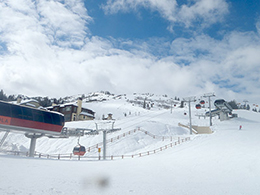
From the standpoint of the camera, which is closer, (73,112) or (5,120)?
(5,120)

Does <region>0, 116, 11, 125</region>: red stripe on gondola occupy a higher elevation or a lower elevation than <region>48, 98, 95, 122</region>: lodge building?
lower

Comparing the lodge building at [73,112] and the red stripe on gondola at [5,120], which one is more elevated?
the lodge building at [73,112]

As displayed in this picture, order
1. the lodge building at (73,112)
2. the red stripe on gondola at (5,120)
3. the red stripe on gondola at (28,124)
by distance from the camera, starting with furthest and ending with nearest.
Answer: the lodge building at (73,112), the red stripe on gondola at (28,124), the red stripe on gondola at (5,120)

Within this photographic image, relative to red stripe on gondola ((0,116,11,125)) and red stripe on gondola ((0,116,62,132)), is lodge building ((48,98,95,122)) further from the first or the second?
red stripe on gondola ((0,116,11,125))

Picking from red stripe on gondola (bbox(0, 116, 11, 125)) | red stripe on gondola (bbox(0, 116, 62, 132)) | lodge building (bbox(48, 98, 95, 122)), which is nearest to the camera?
red stripe on gondola (bbox(0, 116, 11, 125))

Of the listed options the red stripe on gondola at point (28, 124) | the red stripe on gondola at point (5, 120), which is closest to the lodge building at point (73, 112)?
the red stripe on gondola at point (28, 124)

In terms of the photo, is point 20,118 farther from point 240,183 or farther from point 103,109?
point 103,109

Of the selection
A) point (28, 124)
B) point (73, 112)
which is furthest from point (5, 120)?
point (73, 112)

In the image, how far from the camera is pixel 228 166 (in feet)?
54.0

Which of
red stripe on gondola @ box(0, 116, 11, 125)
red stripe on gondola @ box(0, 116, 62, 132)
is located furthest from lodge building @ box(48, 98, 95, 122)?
red stripe on gondola @ box(0, 116, 11, 125)

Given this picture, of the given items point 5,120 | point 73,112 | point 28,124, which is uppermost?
point 73,112

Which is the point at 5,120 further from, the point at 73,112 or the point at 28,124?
the point at 73,112

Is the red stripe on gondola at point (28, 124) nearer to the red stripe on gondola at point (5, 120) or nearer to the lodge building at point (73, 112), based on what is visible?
the red stripe on gondola at point (5, 120)

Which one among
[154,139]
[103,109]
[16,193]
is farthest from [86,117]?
[16,193]
